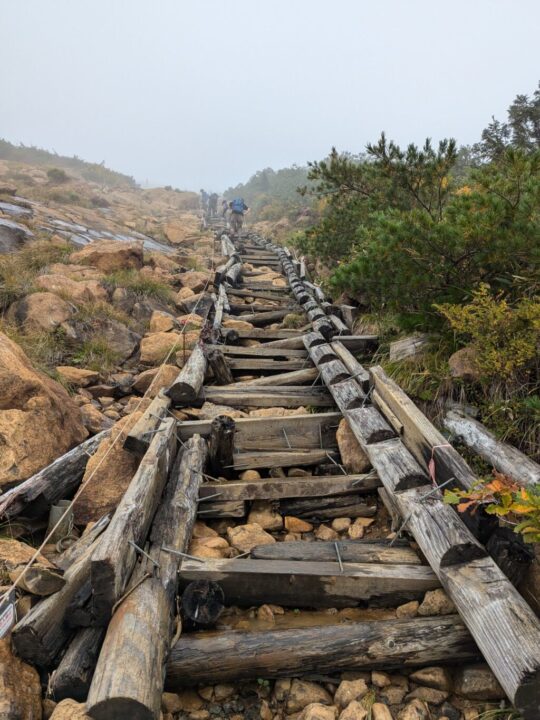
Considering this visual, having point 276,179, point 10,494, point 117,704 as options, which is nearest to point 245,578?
point 117,704

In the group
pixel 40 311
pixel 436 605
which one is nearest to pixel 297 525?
pixel 436 605

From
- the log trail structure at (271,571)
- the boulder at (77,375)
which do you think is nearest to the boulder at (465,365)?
the log trail structure at (271,571)

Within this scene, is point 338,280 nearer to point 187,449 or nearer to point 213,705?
point 187,449

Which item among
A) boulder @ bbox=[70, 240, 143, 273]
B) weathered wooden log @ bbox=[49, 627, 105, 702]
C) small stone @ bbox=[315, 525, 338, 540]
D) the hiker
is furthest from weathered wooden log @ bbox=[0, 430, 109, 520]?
the hiker

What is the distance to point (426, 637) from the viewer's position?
2182 mm

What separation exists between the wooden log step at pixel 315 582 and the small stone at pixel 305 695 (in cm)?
46

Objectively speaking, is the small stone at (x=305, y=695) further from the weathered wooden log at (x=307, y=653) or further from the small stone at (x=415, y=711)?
the small stone at (x=415, y=711)

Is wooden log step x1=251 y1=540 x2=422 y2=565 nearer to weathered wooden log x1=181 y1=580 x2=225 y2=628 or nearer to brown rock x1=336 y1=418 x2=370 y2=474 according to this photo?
weathered wooden log x1=181 y1=580 x2=225 y2=628

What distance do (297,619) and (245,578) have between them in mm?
361

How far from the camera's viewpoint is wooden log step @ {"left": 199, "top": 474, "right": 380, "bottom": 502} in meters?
3.36

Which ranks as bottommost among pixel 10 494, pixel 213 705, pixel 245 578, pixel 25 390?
pixel 213 705

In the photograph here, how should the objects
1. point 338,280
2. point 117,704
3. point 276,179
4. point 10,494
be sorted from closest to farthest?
point 117,704, point 10,494, point 338,280, point 276,179

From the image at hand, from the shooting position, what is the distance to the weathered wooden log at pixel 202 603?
231 cm

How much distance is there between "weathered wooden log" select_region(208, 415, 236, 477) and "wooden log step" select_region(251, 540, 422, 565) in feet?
3.06
